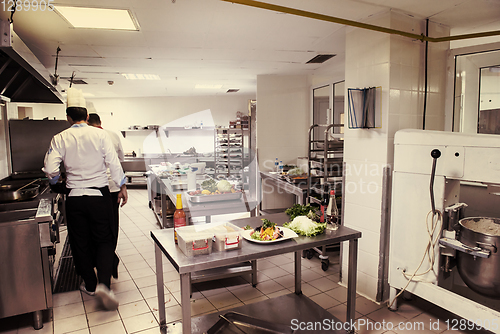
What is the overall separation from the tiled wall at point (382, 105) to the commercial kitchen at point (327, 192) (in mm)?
15

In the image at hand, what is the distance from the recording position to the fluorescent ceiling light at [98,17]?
110 inches

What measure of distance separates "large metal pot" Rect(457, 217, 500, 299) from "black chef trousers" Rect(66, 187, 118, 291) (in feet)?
9.37

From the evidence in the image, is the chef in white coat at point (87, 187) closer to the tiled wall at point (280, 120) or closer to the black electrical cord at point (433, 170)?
the black electrical cord at point (433, 170)

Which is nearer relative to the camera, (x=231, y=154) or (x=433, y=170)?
(x=433, y=170)

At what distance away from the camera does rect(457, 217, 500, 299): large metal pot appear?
2.01m

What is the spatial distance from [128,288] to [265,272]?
1.45m

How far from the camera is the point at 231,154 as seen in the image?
25.0 ft

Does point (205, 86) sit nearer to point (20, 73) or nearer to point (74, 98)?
point (20, 73)

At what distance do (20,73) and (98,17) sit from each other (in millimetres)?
1262

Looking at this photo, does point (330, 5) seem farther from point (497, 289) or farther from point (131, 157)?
point (131, 157)

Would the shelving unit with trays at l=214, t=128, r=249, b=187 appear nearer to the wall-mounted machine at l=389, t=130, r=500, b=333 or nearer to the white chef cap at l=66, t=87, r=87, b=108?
the white chef cap at l=66, t=87, r=87, b=108

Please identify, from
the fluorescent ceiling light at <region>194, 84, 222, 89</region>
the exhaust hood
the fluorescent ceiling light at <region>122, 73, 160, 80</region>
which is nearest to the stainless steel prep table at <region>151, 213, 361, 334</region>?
the exhaust hood

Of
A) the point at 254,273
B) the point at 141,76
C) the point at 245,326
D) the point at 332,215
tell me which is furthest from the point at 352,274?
the point at 141,76

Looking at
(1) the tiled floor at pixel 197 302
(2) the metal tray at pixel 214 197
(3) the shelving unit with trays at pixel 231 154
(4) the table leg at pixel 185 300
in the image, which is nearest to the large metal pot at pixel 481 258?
(1) the tiled floor at pixel 197 302
